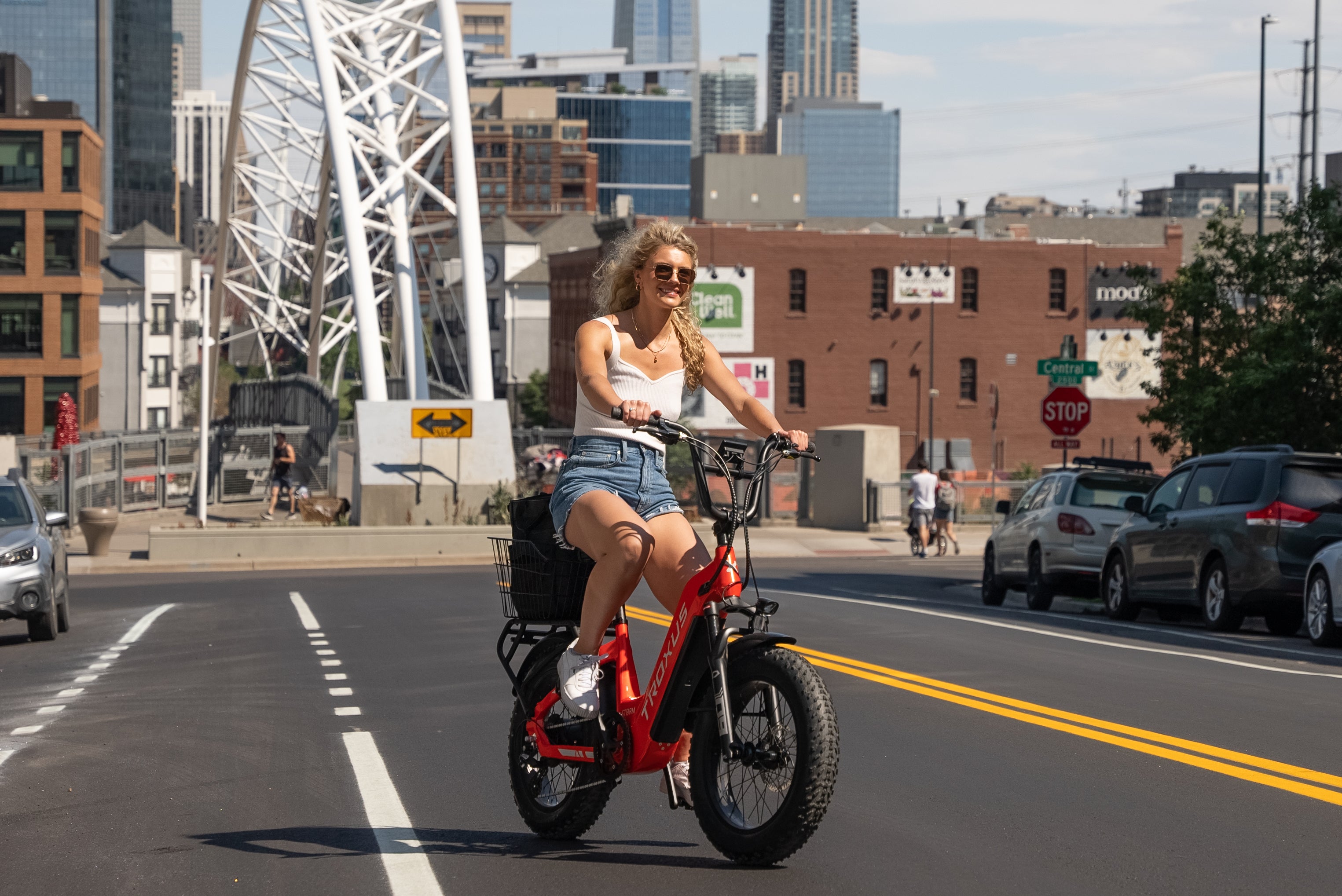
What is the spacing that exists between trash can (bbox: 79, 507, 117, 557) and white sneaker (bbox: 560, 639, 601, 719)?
81.9 feet

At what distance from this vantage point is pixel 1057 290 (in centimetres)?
8869

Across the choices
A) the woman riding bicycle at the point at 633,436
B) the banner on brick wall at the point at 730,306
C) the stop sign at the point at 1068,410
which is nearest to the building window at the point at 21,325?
the banner on brick wall at the point at 730,306

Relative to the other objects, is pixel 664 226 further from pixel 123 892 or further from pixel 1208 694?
pixel 1208 694

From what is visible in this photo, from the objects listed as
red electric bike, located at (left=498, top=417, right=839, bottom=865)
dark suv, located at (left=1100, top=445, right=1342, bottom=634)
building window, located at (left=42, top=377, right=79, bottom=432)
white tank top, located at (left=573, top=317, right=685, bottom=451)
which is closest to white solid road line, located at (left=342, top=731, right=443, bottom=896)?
red electric bike, located at (left=498, top=417, right=839, bottom=865)

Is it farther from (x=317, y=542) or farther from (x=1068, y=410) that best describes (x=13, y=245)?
(x=1068, y=410)

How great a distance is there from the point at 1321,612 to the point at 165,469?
31207mm

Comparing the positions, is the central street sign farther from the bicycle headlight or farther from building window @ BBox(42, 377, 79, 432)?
building window @ BBox(42, 377, 79, 432)

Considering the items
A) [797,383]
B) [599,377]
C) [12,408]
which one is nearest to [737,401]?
[599,377]

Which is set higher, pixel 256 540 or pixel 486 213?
pixel 486 213

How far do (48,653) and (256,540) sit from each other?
14.7 metres

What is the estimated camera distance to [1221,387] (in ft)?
77.6

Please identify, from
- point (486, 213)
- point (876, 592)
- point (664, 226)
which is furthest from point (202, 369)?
point (486, 213)

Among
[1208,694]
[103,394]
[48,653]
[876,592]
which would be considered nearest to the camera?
[1208,694]

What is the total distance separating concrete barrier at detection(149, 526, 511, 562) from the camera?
95.9ft
